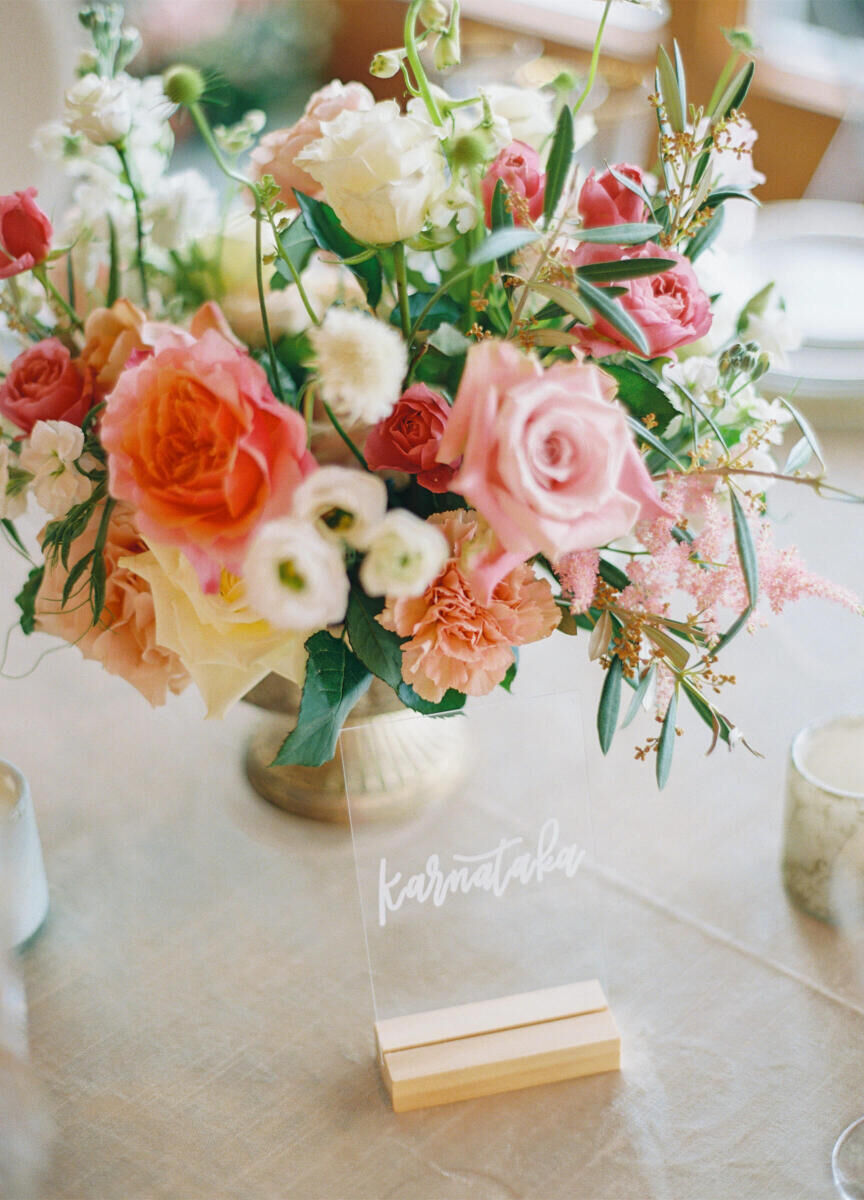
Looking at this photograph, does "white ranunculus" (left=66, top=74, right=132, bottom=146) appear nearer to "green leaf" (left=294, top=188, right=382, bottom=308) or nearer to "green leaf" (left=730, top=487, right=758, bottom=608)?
"green leaf" (left=294, top=188, right=382, bottom=308)

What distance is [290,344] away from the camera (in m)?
0.76

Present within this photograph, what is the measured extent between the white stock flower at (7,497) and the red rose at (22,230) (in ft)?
0.36

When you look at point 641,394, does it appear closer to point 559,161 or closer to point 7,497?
point 559,161

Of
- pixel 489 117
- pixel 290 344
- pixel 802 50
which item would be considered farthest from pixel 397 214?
pixel 802 50

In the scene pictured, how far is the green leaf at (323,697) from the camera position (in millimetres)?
659

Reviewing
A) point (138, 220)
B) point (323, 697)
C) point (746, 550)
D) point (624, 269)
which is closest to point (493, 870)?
point (323, 697)

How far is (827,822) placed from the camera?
0.76 meters

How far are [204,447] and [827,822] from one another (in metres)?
0.47

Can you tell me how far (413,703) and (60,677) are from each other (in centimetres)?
50

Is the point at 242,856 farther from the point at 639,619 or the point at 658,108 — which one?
the point at 658,108

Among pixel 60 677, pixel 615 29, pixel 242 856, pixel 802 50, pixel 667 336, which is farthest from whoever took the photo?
pixel 615 29

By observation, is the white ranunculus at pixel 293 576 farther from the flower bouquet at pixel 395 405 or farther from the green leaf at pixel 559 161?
the green leaf at pixel 559 161

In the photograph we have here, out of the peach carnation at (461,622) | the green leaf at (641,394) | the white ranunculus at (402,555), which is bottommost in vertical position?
the peach carnation at (461,622)

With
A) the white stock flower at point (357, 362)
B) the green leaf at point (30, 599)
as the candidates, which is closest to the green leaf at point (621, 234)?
the white stock flower at point (357, 362)
